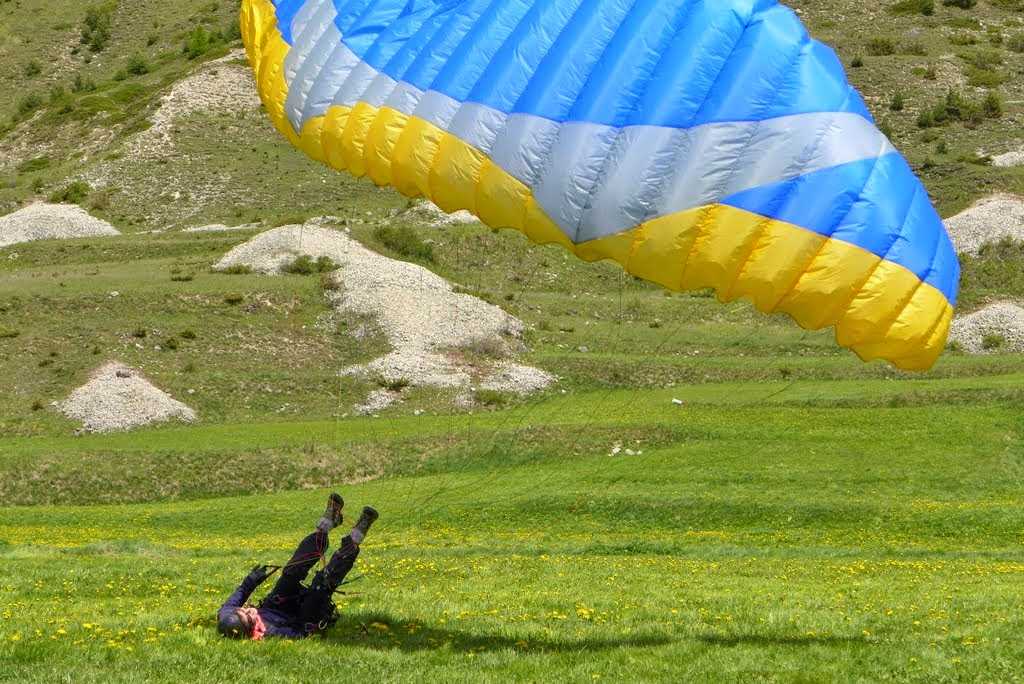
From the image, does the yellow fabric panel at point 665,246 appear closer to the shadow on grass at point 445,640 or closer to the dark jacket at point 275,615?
the shadow on grass at point 445,640

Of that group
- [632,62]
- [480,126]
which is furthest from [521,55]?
[632,62]

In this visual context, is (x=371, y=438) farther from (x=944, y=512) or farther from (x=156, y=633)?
(x=156, y=633)

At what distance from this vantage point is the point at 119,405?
35.3 metres

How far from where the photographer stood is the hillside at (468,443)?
1320cm

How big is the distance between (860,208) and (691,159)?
160cm

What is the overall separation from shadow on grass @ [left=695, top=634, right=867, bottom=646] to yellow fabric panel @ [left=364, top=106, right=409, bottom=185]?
5.71 meters

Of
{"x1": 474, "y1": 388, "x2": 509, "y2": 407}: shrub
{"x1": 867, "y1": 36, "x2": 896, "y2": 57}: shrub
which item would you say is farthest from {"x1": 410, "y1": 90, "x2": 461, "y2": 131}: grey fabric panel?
{"x1": 867, "y1": 36, "x2": 896, "y2": 57}: shrub

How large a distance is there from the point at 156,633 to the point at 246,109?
225 feet

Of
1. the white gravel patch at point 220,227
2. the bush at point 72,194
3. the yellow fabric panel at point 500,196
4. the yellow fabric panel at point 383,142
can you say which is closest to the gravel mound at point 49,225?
the bush at point 72,194

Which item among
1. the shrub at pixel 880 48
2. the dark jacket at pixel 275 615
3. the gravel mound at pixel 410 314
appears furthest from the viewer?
the shrub at pixel 880 48

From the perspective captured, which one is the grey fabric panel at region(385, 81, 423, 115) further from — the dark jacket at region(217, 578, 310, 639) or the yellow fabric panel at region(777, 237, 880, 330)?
the dark jacket at region(217, 578, 310, 639)

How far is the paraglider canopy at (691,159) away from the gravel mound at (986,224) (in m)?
45.4

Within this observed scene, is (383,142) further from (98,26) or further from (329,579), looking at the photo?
(98,26)

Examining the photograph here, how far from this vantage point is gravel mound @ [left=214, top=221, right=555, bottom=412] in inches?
1559
